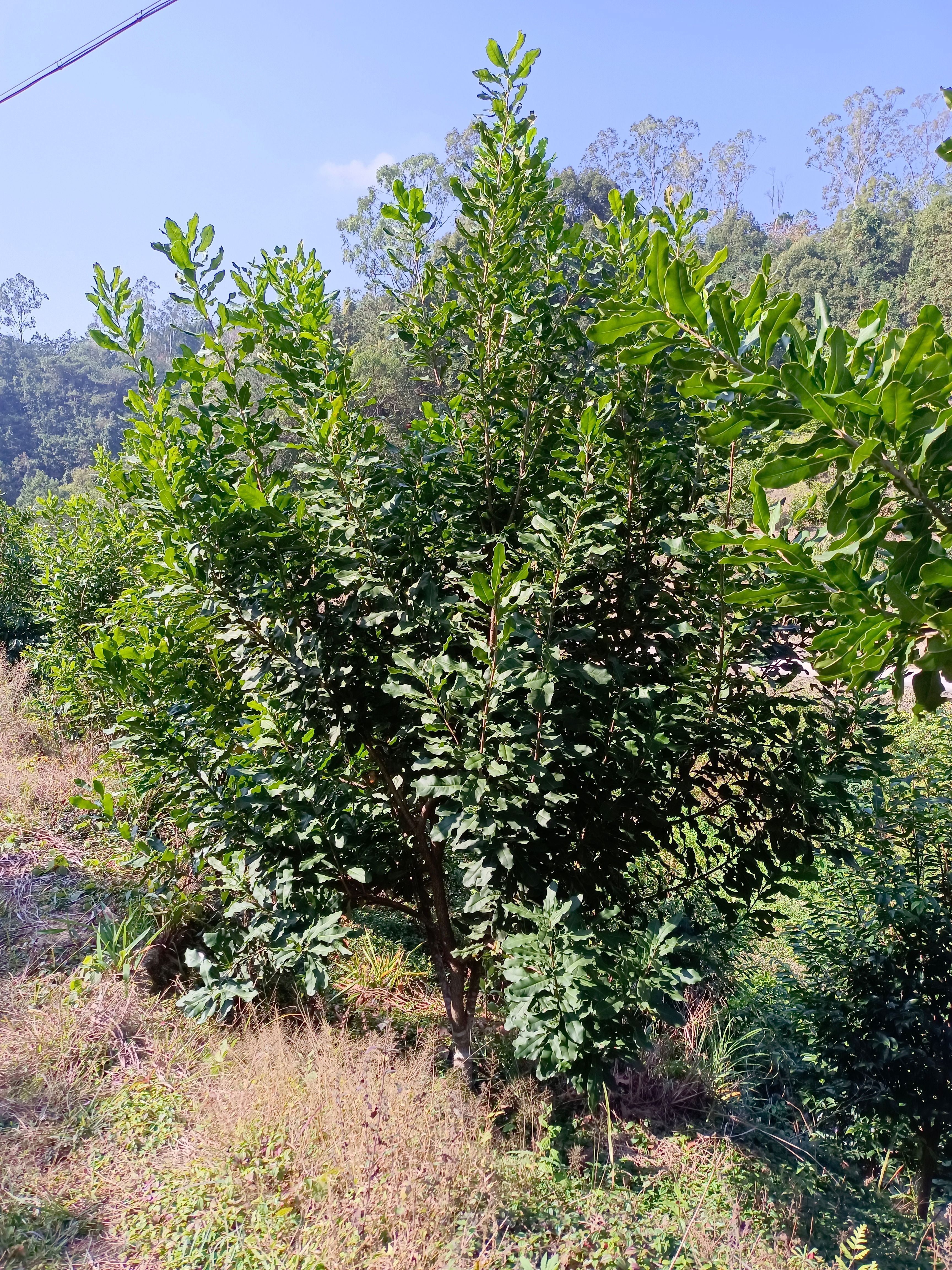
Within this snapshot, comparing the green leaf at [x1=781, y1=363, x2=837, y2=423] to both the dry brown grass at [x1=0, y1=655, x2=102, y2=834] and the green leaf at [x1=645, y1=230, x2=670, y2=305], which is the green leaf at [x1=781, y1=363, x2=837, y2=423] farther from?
the dry brown grass at [x1=0, y1=655, x2=102, y2=834]

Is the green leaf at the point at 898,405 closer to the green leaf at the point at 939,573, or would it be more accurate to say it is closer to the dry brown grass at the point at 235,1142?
the green leaf at the point at 939,573

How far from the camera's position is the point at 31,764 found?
6012 mm

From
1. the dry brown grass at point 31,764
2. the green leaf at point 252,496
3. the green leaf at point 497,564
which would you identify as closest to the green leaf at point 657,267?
→ the green leaf at point 497,564

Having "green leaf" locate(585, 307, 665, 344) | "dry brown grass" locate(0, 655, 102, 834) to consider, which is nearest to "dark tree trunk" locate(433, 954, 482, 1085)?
"green leaf" locate(585, 307, 665, 344)

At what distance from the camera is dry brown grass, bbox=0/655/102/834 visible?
5199 mm

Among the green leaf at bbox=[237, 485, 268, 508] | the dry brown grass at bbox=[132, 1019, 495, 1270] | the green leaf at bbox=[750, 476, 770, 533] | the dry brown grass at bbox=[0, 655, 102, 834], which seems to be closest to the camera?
the green leaf at bbox=[750, 476, 770, 533]

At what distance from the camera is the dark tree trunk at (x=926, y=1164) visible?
3432mm

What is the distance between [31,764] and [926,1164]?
6373 millimetres

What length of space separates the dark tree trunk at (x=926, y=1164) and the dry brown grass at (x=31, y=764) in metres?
5.36

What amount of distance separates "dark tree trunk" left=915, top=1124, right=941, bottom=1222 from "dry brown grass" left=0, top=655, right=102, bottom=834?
5360 mm

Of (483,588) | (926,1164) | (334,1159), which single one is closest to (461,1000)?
(334,1159)

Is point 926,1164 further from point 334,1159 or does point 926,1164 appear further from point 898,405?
point 898,405

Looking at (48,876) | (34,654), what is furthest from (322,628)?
(34,654)

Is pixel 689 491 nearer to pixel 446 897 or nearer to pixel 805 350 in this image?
pixel 805 350
